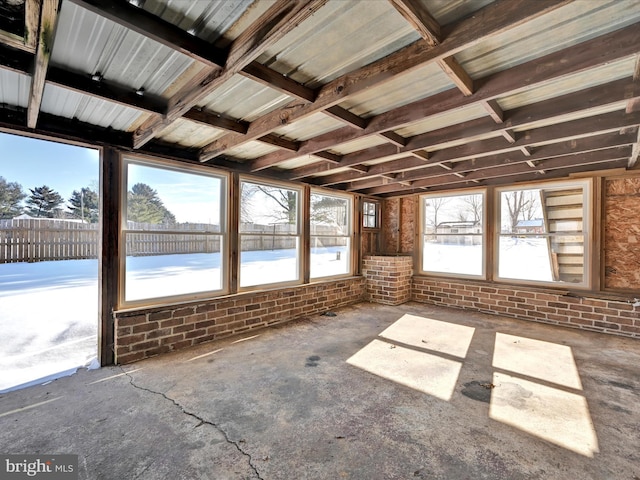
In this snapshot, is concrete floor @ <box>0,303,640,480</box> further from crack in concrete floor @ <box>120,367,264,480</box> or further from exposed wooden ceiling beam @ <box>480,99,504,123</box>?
exposed wooden ceiling beam @ <box>480,99,504,123</box>

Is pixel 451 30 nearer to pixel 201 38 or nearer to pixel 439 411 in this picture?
pixel 201 38

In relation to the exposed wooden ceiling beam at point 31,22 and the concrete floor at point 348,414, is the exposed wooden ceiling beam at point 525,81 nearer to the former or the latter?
the exposed wooden ceiling beam at point 31,22

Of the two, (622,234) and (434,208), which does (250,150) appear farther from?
(622,234)

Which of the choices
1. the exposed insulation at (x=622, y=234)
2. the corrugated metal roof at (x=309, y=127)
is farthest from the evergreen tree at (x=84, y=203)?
the exposed insulation at (x=622, y=234)

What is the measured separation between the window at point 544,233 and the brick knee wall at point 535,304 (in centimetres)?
36

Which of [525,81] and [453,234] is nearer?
[525,81]

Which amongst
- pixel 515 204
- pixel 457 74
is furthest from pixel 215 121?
pixel 515 204

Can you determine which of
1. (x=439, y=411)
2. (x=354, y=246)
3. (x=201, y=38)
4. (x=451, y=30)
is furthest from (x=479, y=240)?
(x=201, y=38)

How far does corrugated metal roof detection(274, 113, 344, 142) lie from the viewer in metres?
2.66

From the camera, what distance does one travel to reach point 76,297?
560cm

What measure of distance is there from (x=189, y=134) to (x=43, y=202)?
15.7 meters

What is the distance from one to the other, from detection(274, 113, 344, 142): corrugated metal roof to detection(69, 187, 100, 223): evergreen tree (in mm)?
13016

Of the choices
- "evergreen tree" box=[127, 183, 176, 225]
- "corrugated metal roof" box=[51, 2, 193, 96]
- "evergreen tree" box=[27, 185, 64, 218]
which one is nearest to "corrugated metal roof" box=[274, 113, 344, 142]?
"corrugated metal roof" box=[51, 2, 193, 96]

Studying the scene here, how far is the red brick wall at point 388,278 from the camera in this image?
5.70 m
